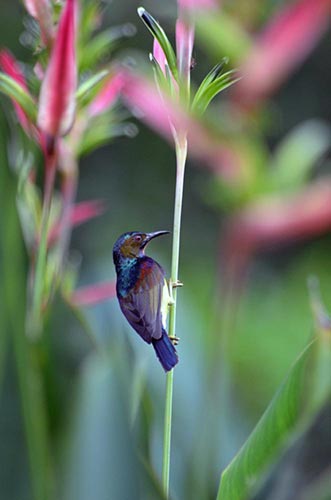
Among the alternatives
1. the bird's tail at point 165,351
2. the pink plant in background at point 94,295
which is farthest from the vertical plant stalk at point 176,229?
the pink plant in background at point 94,295

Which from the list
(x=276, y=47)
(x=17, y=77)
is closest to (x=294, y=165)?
(x=276, y=47)

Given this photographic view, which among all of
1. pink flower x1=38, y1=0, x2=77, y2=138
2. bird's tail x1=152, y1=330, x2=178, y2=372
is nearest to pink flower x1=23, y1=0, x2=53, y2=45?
pink flower x1=38, y1=0, x2=77, y2=138

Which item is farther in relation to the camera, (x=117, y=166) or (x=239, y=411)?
(x=117, y=166)

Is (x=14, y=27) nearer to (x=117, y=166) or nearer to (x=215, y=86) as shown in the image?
(x=117, y=166)

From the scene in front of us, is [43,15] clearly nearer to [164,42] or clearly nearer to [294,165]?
[164,42]

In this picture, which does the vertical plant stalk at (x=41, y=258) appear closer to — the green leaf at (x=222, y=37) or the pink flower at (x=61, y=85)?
the pink flower at (x=61, y=85)

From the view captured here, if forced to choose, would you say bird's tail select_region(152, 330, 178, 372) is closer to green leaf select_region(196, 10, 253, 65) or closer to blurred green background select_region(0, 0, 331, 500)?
blurred green background select_region(0, 0, 331, 500)

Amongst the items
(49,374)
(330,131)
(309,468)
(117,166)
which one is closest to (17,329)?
(49,374)
